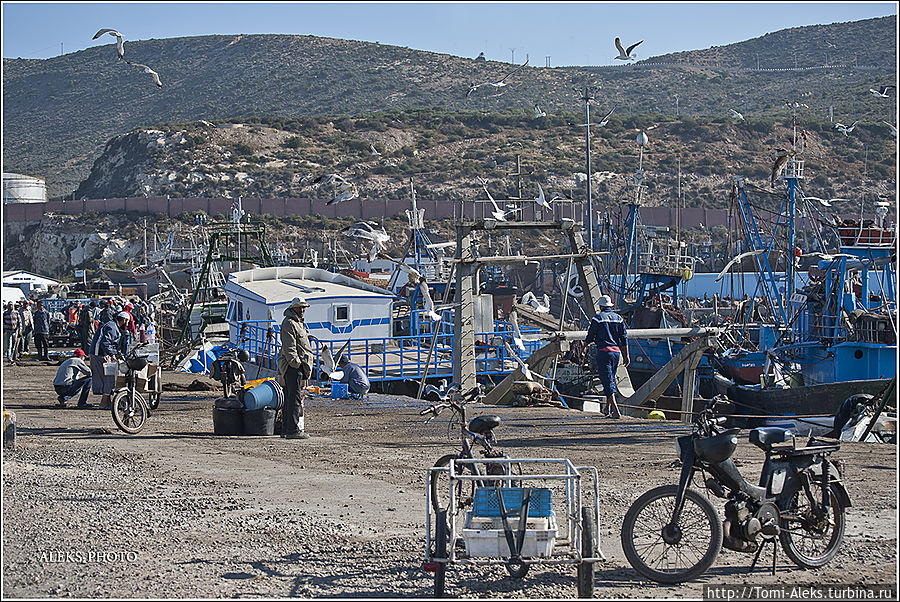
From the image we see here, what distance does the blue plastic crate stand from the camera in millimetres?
6289

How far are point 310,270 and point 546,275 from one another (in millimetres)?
28884

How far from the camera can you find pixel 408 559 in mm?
6910

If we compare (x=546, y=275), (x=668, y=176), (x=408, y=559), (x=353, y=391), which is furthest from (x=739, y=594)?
(x=668, y=176)

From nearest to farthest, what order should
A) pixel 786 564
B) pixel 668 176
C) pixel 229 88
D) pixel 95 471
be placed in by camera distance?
pixel 786 564 < pixel 95 471 < pixel 668 176 < pixel 229 88

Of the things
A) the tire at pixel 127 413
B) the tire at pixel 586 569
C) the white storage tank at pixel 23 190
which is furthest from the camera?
the white storage tank at pixel 23 190

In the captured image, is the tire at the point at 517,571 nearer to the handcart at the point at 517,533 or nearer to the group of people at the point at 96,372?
the handcart at the point at 517,533

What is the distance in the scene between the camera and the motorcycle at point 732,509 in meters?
6.34

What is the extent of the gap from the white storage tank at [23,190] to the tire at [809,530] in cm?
8506

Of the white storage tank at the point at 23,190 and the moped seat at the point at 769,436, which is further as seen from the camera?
the white storage tank at the point at 23,190

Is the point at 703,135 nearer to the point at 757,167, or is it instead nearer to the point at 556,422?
the point at 757,167

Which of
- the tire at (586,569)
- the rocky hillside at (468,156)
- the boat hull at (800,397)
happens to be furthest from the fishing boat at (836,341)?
the rocky hillside at (468,156)

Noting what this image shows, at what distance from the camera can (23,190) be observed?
8550 cm

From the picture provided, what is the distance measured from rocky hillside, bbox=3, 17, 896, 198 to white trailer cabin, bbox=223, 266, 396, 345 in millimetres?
80279

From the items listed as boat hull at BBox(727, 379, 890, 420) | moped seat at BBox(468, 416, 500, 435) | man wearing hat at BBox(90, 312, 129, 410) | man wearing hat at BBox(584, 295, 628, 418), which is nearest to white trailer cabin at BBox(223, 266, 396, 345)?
man wearing hat at BBox(90, 312, 129, 410)
